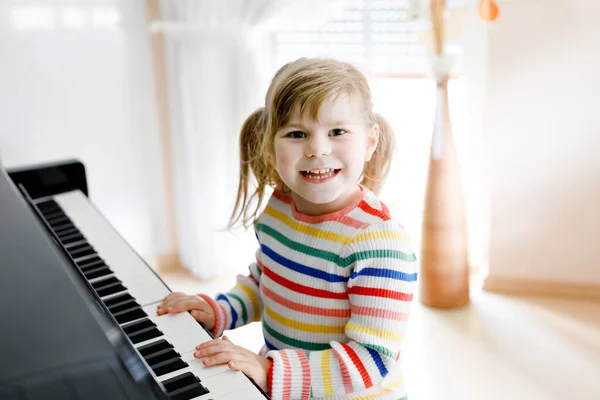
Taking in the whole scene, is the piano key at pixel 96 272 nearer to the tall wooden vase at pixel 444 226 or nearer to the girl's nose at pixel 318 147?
the girl's nose at pixel 318 147

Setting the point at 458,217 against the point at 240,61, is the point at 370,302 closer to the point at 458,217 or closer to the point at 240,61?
the point at 458,217

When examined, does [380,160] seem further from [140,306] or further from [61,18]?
[61,18]

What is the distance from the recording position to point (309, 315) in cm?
113

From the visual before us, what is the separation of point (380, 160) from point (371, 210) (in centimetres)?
17

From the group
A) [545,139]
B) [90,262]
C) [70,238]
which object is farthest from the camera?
[545,139]

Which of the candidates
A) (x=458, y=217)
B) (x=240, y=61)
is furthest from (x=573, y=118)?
(x=240, y=61)

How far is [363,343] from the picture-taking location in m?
1.01

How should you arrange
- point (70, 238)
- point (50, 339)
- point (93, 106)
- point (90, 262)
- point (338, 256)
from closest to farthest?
point (50, 339)
point (338, 256)
point (90, 262)
point (70, 238)
point (93, 106)

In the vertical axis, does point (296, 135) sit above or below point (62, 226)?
above

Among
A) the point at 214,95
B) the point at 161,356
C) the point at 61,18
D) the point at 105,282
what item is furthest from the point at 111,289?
the point at 61,18

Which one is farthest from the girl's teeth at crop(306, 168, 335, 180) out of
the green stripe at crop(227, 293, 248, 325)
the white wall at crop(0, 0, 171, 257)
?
the white wall at crop(0, 0, 171, 257)

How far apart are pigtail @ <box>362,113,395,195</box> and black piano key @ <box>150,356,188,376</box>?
1.74ft

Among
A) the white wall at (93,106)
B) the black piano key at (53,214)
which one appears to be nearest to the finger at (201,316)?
the black piano key at (53,214)

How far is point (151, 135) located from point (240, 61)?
50 cm
